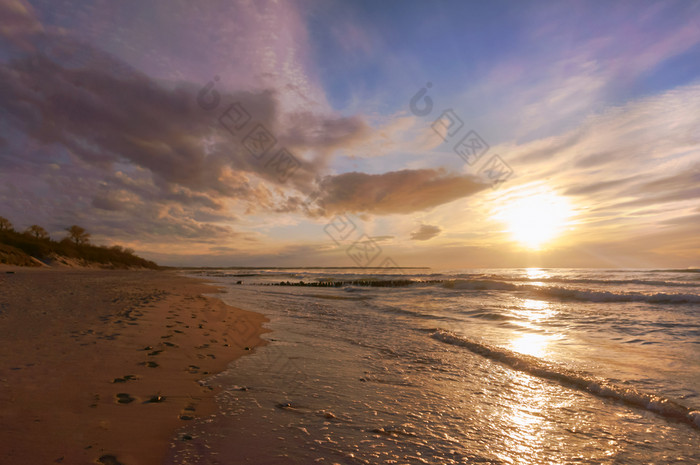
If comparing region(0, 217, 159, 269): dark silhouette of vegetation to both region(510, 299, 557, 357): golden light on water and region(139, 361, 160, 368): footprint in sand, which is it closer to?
region(139, 361, 160, 368): footprint in sand

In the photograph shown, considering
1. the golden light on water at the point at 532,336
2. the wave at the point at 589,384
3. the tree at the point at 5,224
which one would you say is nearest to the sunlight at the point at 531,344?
the golden light on water at the point at 532,336

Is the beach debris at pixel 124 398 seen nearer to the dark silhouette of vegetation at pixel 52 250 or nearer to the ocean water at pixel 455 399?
the ocean water at pixel 455 399

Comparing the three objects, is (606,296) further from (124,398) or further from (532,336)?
(124,398)

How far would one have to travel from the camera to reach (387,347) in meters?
8.80

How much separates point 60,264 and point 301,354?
65219mm

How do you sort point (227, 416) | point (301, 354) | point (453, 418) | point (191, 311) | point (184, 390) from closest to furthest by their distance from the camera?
point (227, 416), point (453, 418), point (184, 390), point (301, 354), point (191, 311)

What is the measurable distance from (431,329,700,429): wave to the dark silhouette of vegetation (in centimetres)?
5303

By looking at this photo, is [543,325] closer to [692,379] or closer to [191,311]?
[692,379]

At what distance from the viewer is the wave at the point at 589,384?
4879 millimetres

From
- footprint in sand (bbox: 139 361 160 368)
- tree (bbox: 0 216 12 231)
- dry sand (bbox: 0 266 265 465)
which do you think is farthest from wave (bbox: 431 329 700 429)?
tree (bbox: 0 216 12 231)

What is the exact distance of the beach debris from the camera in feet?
13.9

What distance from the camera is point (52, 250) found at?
54.1 metres

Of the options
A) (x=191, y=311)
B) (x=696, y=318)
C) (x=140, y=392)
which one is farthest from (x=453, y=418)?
(x=696, y=318)

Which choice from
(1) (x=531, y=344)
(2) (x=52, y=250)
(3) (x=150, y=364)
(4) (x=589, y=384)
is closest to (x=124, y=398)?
(3) (x=150, y=364)
